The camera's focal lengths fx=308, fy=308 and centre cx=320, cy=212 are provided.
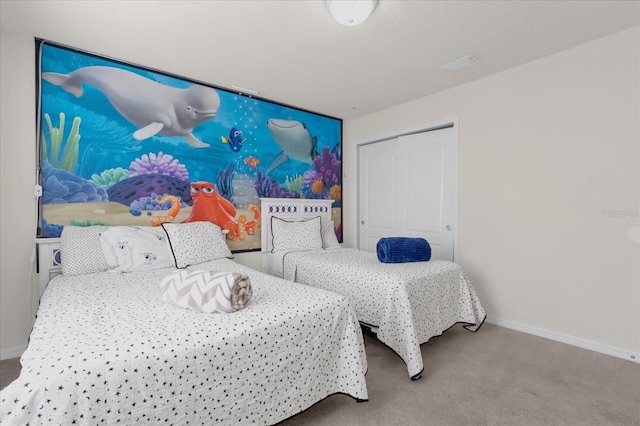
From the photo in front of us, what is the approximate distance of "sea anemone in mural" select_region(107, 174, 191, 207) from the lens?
2.65 m

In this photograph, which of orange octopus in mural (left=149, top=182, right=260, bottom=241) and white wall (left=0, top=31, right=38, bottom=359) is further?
orange octopus in mural (left=149, top=182, right=260, bottom=241)

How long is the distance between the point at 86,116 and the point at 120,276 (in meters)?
Result: 1.37

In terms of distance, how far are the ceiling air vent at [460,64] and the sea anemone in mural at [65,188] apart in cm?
317

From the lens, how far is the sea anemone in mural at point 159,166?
2738mm

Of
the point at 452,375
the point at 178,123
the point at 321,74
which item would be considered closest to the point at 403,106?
the point at 321,74

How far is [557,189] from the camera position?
8.43 ft

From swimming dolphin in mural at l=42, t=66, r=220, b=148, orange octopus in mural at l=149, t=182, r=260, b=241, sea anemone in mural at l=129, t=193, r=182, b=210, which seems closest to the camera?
swimming dolphin in mural at l=42, t=66, r=220, b=148

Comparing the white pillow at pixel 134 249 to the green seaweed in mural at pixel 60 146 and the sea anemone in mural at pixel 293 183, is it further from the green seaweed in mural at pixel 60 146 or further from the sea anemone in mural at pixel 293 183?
A: the sea anemone in mural at pixel 293 183

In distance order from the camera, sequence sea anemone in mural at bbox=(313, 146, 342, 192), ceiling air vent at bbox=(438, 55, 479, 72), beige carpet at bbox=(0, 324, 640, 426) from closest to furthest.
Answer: beige carpet at bbox=(0, 324, 640, 426) → ceiling air vent at bbox=(438, 55, 479, 72) → sea anemone in mural at bbox=(313, 146, 342, 192)

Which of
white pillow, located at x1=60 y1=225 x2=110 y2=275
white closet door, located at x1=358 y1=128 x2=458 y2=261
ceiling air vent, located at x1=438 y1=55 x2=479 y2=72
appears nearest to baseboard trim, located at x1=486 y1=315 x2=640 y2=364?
white closet door, located at x1=358 y1=128 x2=458 y2=261

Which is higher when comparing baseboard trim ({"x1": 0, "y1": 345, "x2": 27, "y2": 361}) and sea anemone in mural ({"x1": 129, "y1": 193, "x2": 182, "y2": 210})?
sea anemone in mural ({"x1": 129, "y1": 193, "x2": 182, "y2": 210})

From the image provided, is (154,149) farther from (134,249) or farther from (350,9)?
(350,9)

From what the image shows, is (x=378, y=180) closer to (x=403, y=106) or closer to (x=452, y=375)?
(x=403, y=106)

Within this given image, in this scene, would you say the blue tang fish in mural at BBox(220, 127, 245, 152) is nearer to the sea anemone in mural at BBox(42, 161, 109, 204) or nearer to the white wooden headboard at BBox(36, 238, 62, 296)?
the sea anemone in mural at BBox(42, 161, 109, 204)
